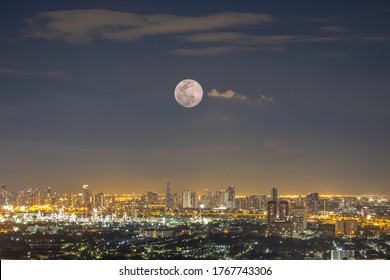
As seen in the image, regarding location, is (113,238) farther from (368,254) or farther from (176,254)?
(368,254)

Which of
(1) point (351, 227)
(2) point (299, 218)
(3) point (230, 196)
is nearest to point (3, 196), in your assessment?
(3) point (230, 196)

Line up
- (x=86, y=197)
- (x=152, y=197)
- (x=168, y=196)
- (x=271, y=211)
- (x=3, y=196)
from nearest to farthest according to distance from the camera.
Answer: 1. (x=271, y=211)
2. (x=168, y=196)
3. (x=152, y=197)
4. (x=86, y=197)
5. (x=3, y=196)

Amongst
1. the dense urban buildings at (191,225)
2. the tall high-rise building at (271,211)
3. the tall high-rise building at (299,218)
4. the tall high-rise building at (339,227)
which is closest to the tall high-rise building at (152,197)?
the dense urban buildings at (191,225)

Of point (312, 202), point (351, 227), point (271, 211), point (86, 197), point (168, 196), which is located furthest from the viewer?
point (86, 197)

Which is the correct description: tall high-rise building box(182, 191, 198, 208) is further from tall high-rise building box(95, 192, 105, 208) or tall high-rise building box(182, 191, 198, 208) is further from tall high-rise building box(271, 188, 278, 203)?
tall high-rise building box(95, 192, 105, 208)

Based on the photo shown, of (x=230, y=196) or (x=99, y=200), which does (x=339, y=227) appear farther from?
(x=99, y=200)

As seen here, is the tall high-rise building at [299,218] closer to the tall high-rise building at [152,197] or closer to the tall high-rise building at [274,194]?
the tall high-rise building at [274,194]
